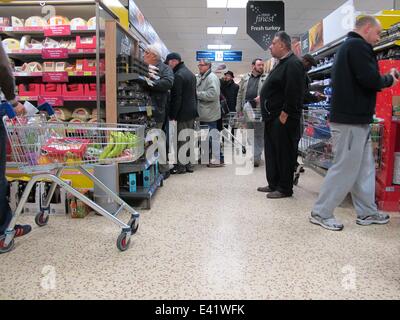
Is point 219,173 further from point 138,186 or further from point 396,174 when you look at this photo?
point 396,174

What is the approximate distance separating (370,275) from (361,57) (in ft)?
5.21

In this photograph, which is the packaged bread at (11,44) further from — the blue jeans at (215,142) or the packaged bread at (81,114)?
the blue jeans at (215,142)

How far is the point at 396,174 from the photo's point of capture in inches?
134

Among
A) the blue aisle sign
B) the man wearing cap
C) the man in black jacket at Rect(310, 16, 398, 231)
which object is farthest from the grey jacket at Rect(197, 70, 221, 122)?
the blue aisle sign

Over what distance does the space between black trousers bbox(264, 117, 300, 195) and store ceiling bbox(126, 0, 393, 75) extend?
658cm

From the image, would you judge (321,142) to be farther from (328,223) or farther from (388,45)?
(388,45)

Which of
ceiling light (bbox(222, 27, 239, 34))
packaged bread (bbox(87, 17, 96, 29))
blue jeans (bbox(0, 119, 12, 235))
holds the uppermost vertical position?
ceiling light (bbox(222, 27, 239, 34))

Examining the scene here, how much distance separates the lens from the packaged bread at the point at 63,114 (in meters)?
3.88

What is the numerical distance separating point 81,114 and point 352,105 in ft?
8.72

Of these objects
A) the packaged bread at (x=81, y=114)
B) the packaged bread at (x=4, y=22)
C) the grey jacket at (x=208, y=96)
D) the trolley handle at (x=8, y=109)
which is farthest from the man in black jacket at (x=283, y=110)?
the packaged bread at (x=4, y=22)

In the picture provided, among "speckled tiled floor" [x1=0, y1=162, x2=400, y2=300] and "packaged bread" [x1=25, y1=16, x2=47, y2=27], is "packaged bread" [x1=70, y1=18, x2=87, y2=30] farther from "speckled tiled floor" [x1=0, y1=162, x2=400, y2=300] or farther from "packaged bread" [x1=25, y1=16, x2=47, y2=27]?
"speckled tiled floor" [x1=0, y1=162, x2=400, y2=300]

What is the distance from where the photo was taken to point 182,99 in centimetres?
538

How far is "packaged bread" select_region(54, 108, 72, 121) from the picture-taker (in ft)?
12.7

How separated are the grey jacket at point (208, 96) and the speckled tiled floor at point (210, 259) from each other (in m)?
2.74
